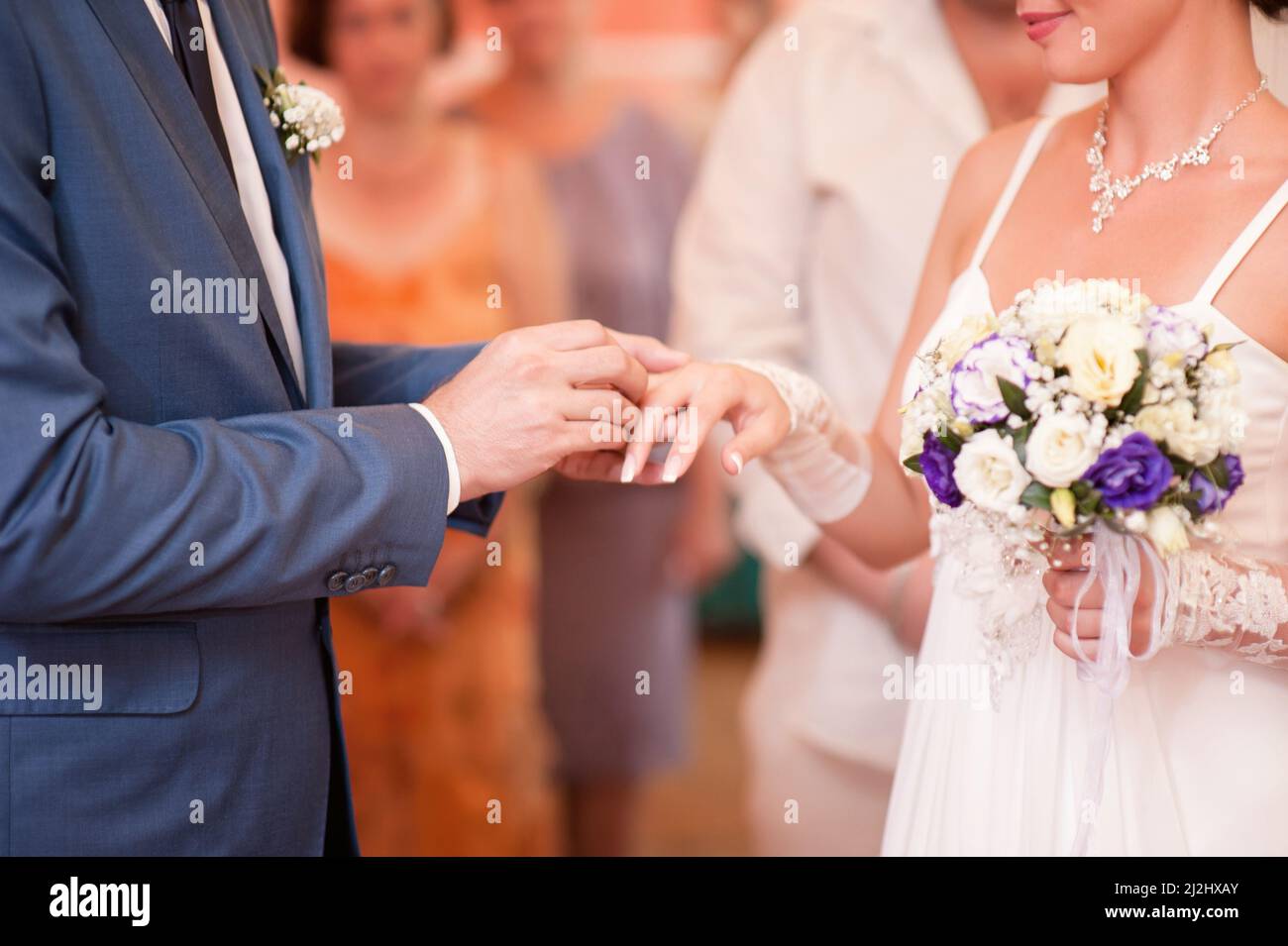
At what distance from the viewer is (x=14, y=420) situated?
140 cm

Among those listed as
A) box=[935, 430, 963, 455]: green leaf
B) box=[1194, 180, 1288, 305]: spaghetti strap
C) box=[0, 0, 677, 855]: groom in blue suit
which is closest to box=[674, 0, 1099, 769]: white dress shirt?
box=[1194, 180, 1288, 305]: spaghetti strap

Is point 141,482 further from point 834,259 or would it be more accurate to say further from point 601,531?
point 601,531

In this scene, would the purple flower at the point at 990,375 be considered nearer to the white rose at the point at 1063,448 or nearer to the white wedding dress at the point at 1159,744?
the white rose at the point at 1063,448

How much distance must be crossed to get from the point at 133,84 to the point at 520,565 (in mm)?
2260

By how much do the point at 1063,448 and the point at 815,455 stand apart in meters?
0.67

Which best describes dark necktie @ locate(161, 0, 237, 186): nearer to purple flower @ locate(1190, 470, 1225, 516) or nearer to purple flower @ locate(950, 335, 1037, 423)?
purple flower @ locate(950, 335, 1037, 423)

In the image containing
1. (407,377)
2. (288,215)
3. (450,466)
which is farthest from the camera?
(407,377)

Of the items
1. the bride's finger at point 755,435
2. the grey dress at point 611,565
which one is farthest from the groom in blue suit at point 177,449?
the grey dress at point 611,565

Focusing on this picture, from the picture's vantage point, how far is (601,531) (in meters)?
3.98

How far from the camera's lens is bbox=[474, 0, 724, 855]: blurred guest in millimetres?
3975

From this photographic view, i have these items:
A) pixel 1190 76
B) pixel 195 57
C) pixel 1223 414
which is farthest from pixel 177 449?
pixel 1190 76

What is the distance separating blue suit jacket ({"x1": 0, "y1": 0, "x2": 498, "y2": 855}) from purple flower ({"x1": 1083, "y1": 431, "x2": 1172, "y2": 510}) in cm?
76
